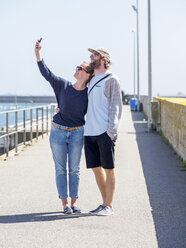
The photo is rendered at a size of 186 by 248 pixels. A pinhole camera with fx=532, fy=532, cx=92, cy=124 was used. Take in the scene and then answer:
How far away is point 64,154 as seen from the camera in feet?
19.3

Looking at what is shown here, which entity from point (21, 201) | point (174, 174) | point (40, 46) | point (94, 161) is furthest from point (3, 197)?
point (174, 174)

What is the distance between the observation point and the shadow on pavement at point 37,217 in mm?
5484

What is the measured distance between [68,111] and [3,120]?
20.0 feet

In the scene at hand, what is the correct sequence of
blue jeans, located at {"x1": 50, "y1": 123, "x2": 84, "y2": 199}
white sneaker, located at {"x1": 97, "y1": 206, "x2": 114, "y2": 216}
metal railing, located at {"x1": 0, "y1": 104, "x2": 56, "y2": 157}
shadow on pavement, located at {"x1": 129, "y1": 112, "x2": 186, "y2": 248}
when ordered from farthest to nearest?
metal railing, located at {"x1": 0, "y1": 104, "x2": 56, "y2": 157} < blue jeans, located at {"x1": 50, "y1": 123, "x2": 84, "y2": 199} < white sneaker, located at {"x1": 97, "y1": 206, "x2": 114, "y2": 216} < shadow on pavement, located at {"x1": 129, "y1": 112, "x2": 186, "y2": 248}

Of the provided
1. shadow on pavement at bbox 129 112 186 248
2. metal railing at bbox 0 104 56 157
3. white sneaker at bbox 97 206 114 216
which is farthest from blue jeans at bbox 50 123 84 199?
metal railing at bbox 0 104 56 157

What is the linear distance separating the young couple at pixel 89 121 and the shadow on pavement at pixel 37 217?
11cm

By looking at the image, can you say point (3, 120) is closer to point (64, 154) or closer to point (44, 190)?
point (44, 190)

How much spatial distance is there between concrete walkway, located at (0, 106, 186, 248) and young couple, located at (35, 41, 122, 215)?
0.37 meters

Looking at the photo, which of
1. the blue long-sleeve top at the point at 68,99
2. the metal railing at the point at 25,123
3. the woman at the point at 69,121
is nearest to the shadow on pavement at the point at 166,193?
the woman at the point at 69,121

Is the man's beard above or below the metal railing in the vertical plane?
above

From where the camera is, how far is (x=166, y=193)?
7074 mm

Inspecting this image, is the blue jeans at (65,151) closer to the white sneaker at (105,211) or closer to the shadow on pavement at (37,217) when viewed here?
the shadow on pavement at (37,217)

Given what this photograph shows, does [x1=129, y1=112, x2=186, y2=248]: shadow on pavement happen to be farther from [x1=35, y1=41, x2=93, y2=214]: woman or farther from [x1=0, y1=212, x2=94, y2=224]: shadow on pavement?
[x1=35, y1=41, x2=93, y2=214]: woman

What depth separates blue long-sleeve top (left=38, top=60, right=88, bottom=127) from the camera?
570 cm
